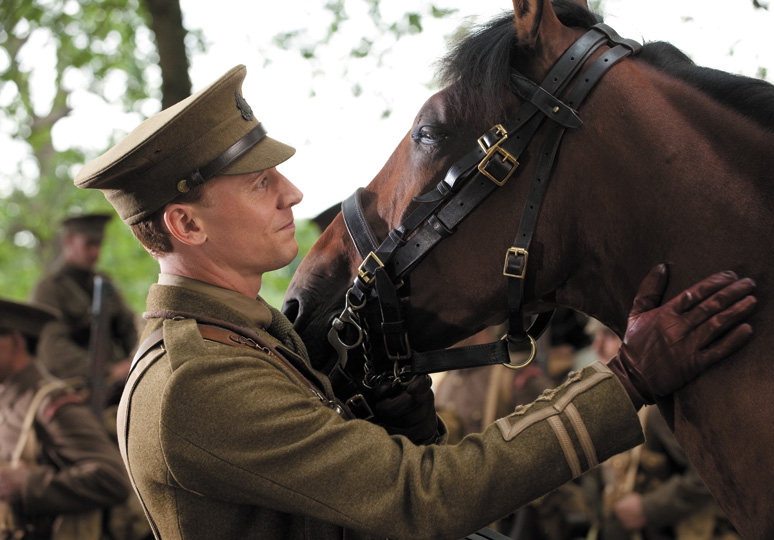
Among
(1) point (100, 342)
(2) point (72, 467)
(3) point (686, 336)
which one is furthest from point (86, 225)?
(3) point (686, 336)

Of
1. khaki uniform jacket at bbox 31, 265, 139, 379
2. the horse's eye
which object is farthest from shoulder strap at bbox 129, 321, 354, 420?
khaki uniform jacket at bbox 31, 265, 139, 379

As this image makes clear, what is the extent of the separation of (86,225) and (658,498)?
6481 mm

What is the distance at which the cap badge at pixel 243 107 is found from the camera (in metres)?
1.98

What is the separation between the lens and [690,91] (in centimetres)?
179

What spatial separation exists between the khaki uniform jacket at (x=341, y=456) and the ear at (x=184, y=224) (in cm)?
37

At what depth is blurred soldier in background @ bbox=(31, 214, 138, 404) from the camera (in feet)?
23.9

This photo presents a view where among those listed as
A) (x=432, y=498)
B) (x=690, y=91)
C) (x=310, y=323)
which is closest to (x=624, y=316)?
(x=690, y=91)

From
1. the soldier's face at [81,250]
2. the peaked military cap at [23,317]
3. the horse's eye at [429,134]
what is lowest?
the soldier's face at [81,250]

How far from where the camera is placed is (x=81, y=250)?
827 centimetres

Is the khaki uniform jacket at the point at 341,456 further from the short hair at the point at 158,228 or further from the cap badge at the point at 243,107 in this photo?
the cap badge at the point at 243,107

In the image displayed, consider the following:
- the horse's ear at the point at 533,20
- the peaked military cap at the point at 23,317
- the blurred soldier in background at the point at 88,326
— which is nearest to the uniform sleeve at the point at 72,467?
the peaked military cap at the point at 23,317

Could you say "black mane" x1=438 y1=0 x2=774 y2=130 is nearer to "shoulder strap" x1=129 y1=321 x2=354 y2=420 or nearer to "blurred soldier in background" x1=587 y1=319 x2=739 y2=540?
"shoulder strap" x1=129 y1=321 x2=354 y2=420

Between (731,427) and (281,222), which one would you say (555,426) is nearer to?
(731,427)

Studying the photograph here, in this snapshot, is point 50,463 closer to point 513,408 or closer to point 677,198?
point 513,408
